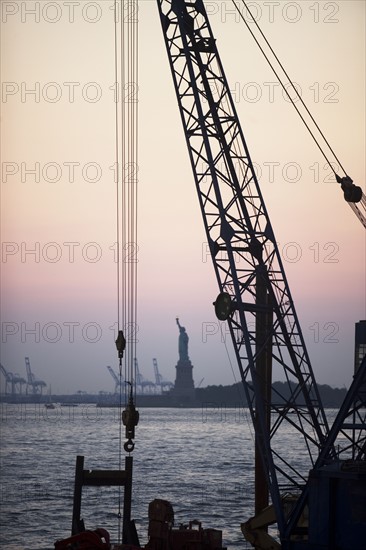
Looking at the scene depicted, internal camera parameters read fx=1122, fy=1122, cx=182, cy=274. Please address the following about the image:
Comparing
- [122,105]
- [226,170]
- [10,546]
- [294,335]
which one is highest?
[122,105]

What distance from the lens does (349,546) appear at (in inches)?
1268

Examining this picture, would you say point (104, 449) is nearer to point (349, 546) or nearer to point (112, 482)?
point (112, 482)

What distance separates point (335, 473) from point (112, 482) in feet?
38.1

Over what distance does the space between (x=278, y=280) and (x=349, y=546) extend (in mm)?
13132

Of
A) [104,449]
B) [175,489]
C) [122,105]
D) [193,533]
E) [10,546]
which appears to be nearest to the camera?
[193,533]

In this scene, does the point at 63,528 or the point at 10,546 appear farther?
the point at 63,528

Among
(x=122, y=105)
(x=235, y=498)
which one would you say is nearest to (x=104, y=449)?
(x=235, y=498)

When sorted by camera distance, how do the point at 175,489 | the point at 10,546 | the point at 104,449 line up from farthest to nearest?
the point at 104,449 → the point at 175,489 → the point at 10,546

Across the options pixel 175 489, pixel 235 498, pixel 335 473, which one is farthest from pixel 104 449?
pixel 335 473

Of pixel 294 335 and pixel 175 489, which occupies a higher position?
pixel 294 335

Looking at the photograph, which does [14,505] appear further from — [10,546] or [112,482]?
[112,482]

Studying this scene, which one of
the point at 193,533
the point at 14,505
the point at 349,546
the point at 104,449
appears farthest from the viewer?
the point at 104,449

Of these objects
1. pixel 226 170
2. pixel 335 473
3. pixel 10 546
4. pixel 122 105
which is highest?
pixel 122 105

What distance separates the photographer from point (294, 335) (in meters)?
42.6
